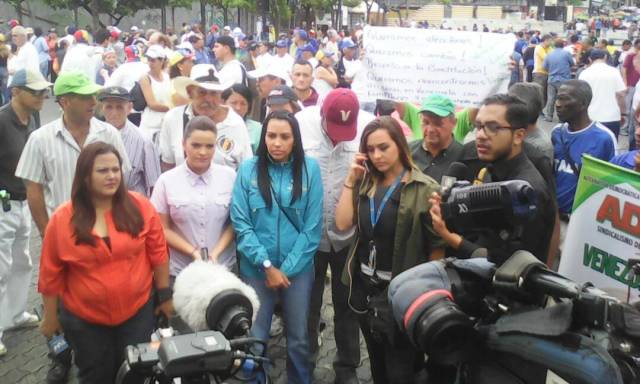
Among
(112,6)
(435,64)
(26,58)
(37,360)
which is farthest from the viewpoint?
(112,6)

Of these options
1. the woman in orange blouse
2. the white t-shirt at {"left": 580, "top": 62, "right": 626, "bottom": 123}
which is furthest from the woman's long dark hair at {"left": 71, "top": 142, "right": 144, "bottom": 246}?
the white t-shirt at {"left": 580, "top": 62, "right": 626, "bottom": 123}

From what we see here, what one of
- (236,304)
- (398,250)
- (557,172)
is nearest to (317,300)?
(398,250)

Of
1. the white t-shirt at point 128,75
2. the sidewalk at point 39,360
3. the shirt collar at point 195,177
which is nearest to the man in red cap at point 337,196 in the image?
the sidewalk at point 39,360

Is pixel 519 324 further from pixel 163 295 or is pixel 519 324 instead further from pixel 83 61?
pixel 83 61

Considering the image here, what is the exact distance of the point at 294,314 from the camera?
3.96m

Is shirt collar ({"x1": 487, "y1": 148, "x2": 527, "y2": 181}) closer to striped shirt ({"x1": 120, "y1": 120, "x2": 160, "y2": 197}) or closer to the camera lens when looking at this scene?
the camera lens

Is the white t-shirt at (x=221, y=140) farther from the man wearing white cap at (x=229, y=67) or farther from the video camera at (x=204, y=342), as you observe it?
the video camera at (x=204, y=342)

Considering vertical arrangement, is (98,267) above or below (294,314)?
above

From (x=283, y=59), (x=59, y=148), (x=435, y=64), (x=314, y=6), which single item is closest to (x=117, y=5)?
(x=314, y=6)

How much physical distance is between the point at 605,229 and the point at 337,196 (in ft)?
5.97

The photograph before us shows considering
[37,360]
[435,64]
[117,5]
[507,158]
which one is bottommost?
[37,360]

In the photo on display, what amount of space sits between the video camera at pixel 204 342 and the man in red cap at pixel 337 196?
1.72 m

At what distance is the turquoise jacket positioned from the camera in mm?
3846

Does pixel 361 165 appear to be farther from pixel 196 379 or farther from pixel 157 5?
pixel 157 5
